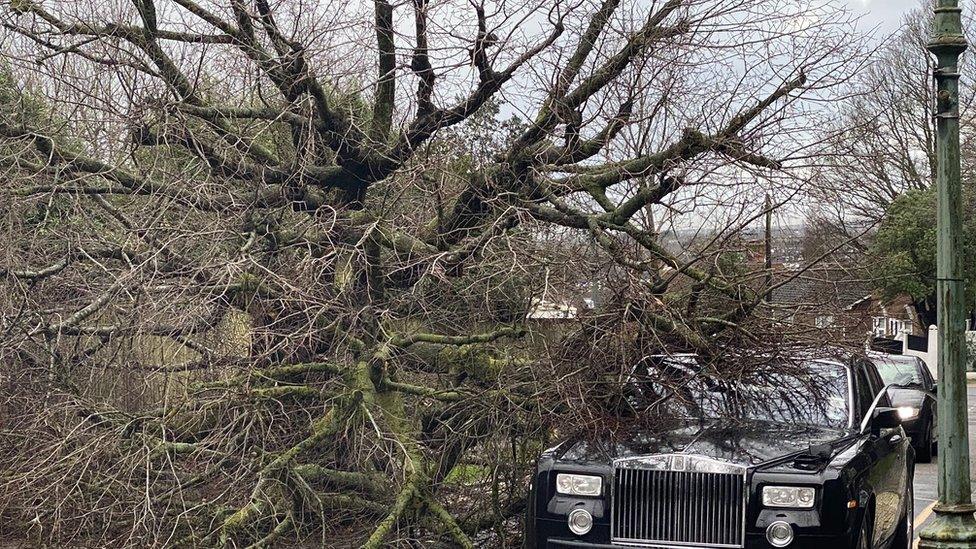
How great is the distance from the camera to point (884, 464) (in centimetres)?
859

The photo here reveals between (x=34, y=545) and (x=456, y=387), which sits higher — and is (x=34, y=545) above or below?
below

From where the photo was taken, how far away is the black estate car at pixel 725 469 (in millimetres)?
7273

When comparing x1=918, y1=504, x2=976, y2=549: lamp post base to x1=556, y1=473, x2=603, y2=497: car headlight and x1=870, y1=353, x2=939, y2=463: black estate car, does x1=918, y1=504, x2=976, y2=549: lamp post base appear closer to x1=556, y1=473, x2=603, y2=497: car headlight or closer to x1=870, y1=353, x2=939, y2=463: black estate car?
x1=556, y1=473, x2=603, y2=497: car headlight

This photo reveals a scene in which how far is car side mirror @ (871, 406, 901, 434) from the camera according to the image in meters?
8.42

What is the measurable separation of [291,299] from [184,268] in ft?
3.68

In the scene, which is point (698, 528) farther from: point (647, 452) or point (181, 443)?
point (181, 443)

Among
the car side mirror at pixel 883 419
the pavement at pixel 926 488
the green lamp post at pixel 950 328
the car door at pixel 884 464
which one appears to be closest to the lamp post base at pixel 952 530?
the green lamp post at pixel 950 328

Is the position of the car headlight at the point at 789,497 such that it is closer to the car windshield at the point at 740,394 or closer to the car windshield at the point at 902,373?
the car windshield at the point at 740,394

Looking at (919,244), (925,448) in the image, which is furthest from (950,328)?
(919,244)

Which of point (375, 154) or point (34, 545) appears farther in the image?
point (375, 154)

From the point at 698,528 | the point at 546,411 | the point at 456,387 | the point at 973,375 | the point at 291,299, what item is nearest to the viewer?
the point at 698,528

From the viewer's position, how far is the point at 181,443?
334 inches

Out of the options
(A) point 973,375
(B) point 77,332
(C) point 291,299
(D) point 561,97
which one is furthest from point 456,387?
(A) point 973,375

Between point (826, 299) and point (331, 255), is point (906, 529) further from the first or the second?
point (331, 255)
